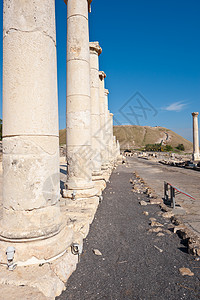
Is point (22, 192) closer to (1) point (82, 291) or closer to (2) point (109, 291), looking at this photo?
(1) point (82, 291)

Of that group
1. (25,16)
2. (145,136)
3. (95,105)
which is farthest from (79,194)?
(145,136)

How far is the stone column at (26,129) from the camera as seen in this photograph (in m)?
2.64

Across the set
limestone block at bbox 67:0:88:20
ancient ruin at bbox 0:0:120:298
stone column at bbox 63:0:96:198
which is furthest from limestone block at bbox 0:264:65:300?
limestone block at bbox 67:0:88:20

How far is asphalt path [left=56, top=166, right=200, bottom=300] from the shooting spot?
2498 mm

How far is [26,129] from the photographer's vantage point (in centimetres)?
266

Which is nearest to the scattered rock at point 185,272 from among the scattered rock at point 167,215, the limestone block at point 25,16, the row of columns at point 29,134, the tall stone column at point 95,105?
the row of columns at point 29,134

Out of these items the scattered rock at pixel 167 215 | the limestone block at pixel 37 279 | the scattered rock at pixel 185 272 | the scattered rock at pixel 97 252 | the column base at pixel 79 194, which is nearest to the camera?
the limestone block at pixel 37 279

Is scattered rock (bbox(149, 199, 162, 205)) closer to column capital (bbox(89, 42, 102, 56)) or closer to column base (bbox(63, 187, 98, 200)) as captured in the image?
column base (bbox(63, 187, 98, 200))

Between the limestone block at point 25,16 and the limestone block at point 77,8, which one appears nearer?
the limestone block at point 25,16

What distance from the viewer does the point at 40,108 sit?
2.73 meters

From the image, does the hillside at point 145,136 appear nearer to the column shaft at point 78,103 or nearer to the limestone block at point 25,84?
the column shaft at point 78,103

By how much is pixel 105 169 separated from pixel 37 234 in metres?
9.09

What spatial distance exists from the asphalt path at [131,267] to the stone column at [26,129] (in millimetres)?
646

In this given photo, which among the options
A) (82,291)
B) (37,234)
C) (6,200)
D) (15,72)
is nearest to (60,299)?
(82,291)
